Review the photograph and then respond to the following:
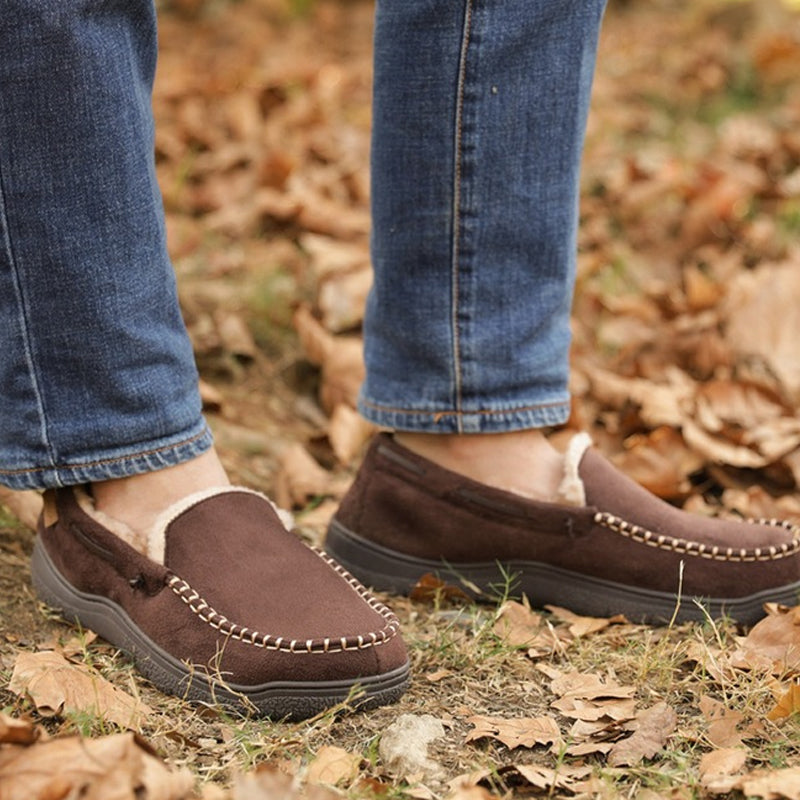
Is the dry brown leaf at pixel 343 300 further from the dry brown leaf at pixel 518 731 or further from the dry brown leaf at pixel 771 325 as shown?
the dry brown leaf at pixel 518 731

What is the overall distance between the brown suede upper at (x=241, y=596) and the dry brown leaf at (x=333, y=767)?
0.29 ft

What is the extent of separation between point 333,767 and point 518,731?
0.62 ft

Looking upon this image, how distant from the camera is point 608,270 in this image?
2500mm

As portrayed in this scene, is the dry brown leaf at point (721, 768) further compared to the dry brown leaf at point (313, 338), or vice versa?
the dry brown leaf at point (313, 338)

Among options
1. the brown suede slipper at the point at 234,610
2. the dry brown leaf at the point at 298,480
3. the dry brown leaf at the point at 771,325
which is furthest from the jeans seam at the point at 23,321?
the dry brown leaf at the point at 771,325

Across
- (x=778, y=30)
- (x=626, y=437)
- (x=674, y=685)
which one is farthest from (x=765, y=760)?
(x=778, y=30)

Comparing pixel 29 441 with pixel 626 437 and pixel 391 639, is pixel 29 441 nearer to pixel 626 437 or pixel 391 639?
pixel 391 639

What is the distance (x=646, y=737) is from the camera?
1057 mm

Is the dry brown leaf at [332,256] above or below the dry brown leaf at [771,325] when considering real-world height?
above

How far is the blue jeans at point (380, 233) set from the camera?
1052mm

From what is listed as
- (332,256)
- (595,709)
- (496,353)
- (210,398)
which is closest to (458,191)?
(496,353)

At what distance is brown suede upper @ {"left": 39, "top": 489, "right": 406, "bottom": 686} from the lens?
3.56 ft

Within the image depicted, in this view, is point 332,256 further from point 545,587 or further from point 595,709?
point 595,709

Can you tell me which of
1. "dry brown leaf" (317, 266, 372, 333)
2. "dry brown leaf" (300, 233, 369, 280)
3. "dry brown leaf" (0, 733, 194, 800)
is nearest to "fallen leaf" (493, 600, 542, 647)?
"dry brown leaf" (0, 733, 194, 800)
